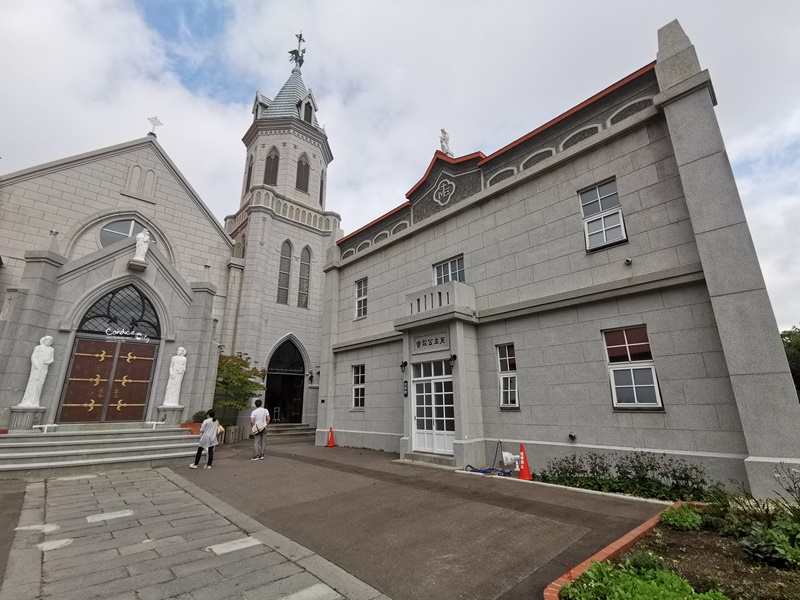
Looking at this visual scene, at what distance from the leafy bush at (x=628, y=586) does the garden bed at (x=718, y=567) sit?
1.20ft

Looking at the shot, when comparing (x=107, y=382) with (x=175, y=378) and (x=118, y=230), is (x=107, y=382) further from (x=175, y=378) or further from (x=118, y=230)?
(x=118, y=230)

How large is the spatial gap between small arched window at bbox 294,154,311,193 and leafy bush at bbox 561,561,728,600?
25850 mm

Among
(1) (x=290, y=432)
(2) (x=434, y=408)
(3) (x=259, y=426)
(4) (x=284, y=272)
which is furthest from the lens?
(4) (x=284, y=272)

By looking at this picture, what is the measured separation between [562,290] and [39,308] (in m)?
15.4

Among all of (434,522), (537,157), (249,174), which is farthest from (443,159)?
(249,174)

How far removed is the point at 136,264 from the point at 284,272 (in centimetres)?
1008

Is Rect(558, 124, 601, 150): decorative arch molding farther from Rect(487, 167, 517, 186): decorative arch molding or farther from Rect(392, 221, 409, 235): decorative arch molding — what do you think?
Rect(392, 221, 409, 235): decorative arch molding

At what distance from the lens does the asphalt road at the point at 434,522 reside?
3.99 m

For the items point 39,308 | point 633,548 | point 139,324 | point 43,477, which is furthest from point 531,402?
point 39,308

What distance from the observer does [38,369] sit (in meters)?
11.3

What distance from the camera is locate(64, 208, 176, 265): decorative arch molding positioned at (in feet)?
53.6

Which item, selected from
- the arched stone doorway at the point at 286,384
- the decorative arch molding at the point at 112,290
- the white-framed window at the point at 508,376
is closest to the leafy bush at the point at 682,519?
the white-framed window at the point at 508,376

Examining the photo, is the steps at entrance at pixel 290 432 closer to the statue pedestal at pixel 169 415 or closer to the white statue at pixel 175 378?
the statue pedestal at pixel 169 415

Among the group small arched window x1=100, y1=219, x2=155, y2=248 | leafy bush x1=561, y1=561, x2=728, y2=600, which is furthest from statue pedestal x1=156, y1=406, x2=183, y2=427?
leafy bush x1=561, y1=561, x2=728, y2=600
